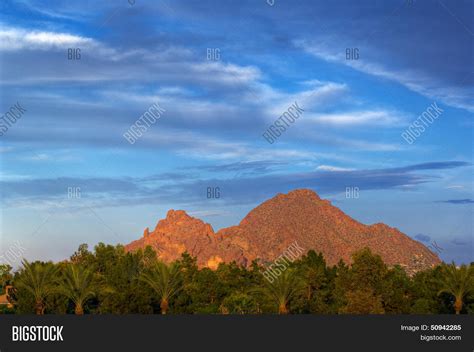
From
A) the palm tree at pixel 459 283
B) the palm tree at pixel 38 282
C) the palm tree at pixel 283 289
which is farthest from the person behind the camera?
the palm tree at pixel 38 282

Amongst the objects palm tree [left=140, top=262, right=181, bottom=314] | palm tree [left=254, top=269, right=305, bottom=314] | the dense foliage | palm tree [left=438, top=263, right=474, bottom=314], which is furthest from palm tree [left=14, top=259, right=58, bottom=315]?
palm tree [left=438, top=263, right=474, bottom=314]

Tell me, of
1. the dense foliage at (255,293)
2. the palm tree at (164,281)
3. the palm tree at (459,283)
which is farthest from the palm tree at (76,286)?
the palm tree at (459,283)

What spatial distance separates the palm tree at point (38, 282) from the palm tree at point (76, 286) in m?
1.62

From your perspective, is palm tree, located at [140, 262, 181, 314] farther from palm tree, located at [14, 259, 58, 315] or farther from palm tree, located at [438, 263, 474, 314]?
palm tree, located at [438, 263, 474, 314]

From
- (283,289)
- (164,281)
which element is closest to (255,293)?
(283,289)

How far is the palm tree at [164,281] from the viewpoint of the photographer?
5884cm

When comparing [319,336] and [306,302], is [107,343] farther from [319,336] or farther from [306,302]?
[306,302]

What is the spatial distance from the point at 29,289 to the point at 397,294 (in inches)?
1274

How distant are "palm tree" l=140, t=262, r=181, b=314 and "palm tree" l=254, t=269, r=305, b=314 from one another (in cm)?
793

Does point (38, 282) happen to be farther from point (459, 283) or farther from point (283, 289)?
point (459, 283)

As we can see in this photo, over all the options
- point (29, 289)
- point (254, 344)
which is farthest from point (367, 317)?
point (29, 289)

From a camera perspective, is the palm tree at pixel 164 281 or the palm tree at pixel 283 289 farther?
the palm tree at pixel 164 281

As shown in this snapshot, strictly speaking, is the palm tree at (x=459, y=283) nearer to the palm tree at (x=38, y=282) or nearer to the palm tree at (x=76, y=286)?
the palm tree at (x=76, y=286)

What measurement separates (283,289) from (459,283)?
14.8 m
